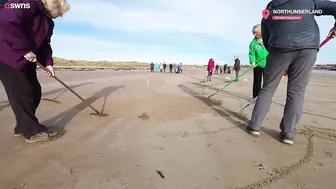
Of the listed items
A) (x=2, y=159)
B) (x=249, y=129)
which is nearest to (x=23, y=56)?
(x=2, y=159)

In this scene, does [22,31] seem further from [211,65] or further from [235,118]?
[211,65]

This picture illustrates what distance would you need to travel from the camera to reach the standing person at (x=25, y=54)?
288 centimetres

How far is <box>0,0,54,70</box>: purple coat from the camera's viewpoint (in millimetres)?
2828

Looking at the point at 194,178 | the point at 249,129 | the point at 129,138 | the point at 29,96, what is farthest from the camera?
the point at 249,129

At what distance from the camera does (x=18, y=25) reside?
286cm

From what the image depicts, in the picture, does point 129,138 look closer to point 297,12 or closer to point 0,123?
point 0,123

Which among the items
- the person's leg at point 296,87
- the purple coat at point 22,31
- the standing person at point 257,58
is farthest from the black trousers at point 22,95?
the standing person at point 257,58

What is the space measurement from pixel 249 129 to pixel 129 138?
70.5 inches

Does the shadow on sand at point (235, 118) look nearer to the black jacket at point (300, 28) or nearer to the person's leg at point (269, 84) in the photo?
the person's leg at point (269, 84)

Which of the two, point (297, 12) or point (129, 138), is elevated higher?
point (297, 12)

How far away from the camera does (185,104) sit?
607cm

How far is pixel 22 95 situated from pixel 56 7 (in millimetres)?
1200

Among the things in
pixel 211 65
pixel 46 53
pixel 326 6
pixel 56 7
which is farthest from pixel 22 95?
pixel 211 65

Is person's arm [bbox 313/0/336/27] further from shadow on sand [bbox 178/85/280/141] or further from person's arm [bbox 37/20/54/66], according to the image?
person's arm [bbox 37/20/54/66]
